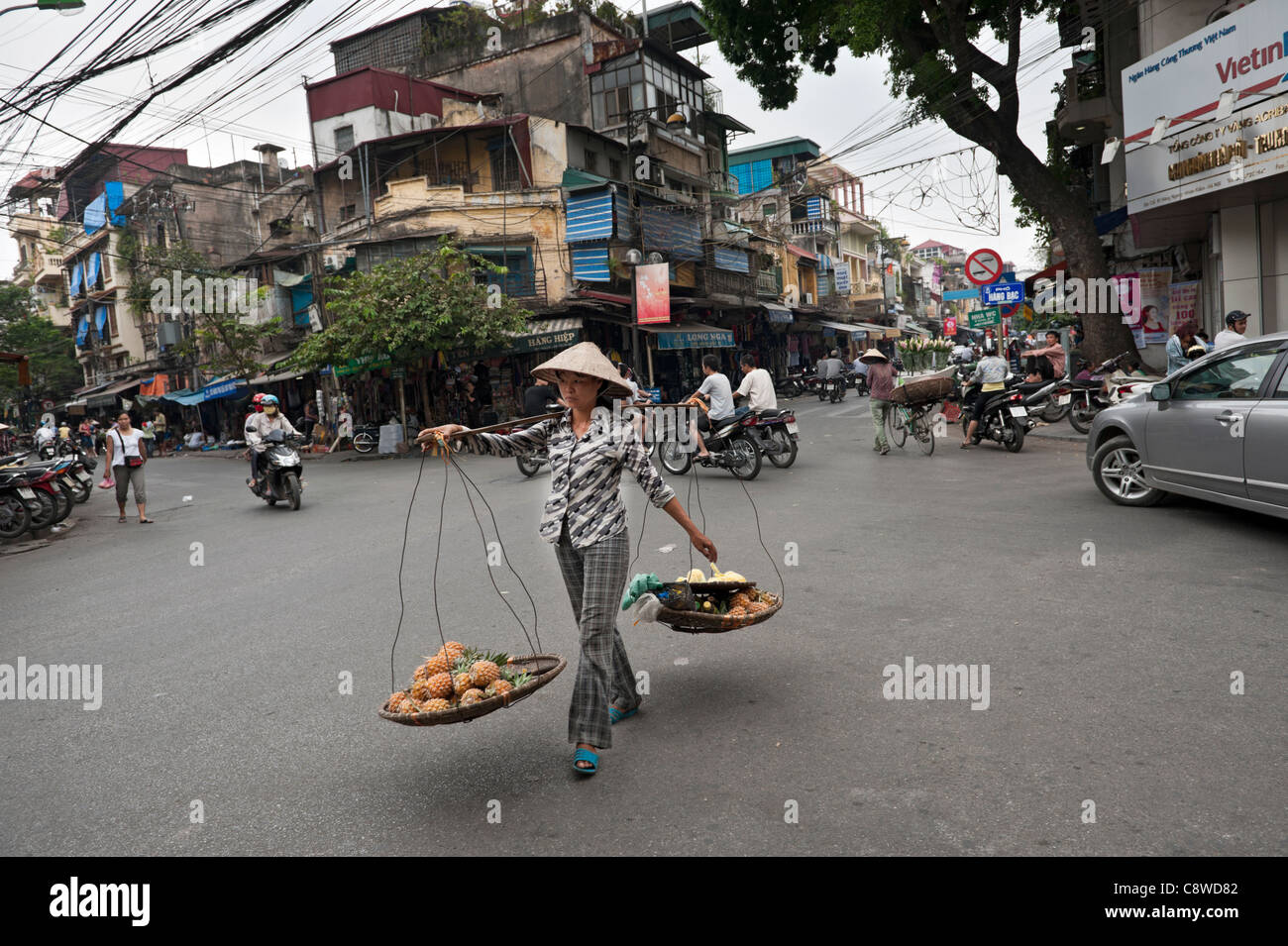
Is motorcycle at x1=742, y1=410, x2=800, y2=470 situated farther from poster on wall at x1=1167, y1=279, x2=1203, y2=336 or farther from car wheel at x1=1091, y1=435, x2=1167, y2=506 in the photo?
poster on wall at x1=1167, y1=279, x2=1203, y2=336

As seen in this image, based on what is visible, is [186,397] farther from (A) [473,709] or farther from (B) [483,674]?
(A) [473,709]

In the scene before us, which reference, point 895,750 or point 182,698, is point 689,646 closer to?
point 895,750

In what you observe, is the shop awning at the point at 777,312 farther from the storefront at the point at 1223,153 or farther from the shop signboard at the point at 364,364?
the storefront at the point at 1223,153

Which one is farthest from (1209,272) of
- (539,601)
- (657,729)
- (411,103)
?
(411,103)

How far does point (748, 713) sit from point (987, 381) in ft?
36.3

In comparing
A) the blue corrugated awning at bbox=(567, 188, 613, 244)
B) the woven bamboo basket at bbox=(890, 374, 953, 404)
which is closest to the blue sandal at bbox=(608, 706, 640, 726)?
the woven bamboo basket at bbox=(890, 374, 953, 404)

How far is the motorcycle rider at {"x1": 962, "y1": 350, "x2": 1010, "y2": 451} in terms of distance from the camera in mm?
13297

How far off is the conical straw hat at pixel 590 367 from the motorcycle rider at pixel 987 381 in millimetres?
11050

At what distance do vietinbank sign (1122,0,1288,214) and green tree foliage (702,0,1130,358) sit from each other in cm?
233

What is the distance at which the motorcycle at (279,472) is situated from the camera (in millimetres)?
12383

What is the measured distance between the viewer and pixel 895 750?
3.35 meters

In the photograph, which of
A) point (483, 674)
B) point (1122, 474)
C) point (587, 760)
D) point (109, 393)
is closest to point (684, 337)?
point (1122, 474)

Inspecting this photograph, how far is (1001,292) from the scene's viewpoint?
60.5ft
